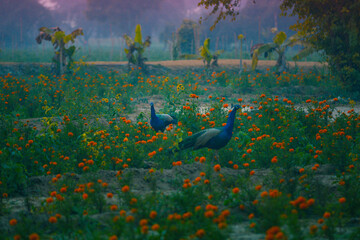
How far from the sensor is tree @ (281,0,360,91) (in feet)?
37.3

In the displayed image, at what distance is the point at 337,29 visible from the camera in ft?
39.0

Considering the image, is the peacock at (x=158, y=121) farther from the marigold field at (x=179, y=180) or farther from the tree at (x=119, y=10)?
the tree at (x=119, y=10)

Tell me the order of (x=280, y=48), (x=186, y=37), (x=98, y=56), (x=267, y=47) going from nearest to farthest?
(x=267, y=47) → (x=280, y=48) → (x=98, y=56) → (x=186, y=37)

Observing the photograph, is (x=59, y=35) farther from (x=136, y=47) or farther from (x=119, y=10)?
(x=119, y=10)

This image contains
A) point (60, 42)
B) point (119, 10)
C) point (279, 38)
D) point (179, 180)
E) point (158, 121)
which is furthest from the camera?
point (119, 10)

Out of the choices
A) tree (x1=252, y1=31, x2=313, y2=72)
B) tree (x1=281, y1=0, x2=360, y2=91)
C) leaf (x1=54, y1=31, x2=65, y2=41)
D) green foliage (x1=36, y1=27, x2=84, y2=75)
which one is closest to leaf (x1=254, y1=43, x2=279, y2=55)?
tree (x1=252, y1=31, x2=313, y2=72)

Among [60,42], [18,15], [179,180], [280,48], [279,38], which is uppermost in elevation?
[18,15]

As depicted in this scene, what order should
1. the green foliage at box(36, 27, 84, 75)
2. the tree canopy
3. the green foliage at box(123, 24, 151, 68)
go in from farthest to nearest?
the green foliage at box(123, 24, 151, 68) < the green foliage at box(36, 27, 84, 75) < the tree canopy

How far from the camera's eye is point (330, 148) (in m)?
5.08

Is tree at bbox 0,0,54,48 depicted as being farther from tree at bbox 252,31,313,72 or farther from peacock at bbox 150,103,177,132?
peacock at bbox 150,103,177,132

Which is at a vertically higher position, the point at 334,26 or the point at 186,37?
the point at 186,37

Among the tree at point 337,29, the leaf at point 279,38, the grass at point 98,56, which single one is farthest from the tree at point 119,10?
the tree at point 337,29

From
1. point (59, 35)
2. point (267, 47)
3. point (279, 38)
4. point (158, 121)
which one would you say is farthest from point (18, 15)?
point (158, 121)

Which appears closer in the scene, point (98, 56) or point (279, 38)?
point (279, 38)
